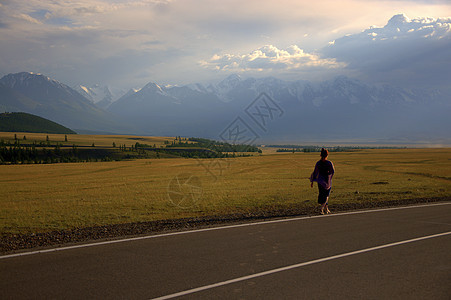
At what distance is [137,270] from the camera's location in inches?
331

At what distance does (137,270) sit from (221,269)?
6.16 ft

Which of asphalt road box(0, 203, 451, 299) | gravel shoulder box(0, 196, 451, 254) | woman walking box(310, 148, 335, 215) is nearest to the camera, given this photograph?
asphalt road box(0, 203, 451, 299)

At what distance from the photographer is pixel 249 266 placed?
870 cm

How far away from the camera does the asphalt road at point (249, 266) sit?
23.7 feet

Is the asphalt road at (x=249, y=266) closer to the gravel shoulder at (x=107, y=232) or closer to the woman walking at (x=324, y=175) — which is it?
the gravel shoulder at (x=107, y=232)

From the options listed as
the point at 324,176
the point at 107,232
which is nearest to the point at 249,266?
the point at 107,232

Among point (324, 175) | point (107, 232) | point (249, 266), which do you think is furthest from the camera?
point (324, 175)

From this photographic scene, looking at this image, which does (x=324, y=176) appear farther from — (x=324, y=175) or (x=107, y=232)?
(x=107, y=232)

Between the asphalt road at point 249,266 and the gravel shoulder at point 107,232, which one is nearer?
the asphalt road at point 249,266

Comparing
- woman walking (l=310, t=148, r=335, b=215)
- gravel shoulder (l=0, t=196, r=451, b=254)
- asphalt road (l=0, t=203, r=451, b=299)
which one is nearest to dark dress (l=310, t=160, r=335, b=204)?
woman walking (l=310, t=148, r=335, b=215)

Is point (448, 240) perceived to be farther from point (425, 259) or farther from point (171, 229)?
point (171, 229)

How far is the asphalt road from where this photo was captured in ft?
23.7

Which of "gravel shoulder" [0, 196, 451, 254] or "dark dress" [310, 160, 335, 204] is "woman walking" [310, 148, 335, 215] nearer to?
"dark dress" [310, 160, 335, 204]

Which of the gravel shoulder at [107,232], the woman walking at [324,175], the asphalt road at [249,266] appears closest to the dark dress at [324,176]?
the woman walking at [324,175]
